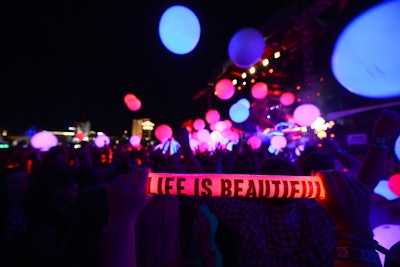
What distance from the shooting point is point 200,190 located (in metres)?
0.87

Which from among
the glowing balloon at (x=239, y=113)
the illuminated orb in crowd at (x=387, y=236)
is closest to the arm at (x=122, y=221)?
the illuminated orb in crowd at (x=387, y=236)

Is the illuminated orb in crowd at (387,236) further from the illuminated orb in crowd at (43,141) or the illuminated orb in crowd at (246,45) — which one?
the illuminated orb in crowd at (43,141)

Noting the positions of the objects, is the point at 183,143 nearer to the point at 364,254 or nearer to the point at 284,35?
the point at 364,254

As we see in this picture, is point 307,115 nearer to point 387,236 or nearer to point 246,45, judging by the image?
point 246,45

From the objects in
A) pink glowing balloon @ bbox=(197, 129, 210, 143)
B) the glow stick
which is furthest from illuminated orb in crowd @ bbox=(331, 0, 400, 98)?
pink glowing balloon @ bbox=(197, 129, 210, 143)

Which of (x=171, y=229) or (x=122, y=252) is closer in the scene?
(x=122, y=252)

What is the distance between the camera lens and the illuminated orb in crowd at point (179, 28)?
445cm

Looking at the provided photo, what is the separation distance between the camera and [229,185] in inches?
34.1

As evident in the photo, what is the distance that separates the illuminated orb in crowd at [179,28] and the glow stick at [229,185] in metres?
4.31

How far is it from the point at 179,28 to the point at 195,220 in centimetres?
392

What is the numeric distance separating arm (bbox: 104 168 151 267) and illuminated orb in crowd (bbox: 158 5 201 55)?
173 inches

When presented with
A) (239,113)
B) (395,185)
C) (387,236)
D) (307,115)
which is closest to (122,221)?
(387,236)

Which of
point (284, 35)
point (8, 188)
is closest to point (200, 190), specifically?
point (8, 188)

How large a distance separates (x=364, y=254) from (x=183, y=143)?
4.17 feet
